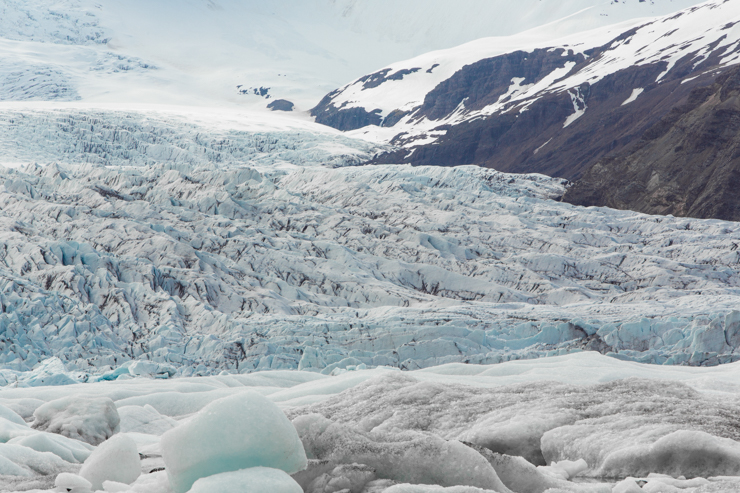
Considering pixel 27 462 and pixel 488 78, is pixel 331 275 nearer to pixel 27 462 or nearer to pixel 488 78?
pixel 27 462

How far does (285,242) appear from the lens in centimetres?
2238

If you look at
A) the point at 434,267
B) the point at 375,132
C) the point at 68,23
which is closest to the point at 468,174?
the point at 434,267

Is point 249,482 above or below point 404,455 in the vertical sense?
above

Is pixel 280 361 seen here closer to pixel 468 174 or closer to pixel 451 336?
pixel 451 336

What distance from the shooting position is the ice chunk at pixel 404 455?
9.51ft

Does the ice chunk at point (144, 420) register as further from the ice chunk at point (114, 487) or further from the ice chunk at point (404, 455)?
the ice chunk at point (404, 455)

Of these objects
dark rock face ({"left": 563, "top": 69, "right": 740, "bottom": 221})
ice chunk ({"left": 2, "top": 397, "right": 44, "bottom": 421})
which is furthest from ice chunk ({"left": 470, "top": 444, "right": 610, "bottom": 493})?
dark rock face ({"left": 563, "top": 69, "right": 740, "bottom": 221})

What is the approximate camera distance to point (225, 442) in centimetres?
258

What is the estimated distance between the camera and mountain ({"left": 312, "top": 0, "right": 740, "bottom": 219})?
59281mm

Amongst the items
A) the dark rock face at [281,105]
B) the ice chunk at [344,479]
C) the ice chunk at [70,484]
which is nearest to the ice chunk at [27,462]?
the ice chunk at [70,484]

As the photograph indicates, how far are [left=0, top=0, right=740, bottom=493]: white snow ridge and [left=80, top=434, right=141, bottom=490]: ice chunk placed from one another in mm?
13

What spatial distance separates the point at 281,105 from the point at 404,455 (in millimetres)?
117119

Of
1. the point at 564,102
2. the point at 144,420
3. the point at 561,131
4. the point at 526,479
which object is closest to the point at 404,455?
the point at 526,479

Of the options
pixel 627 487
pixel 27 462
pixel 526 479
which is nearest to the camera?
pixel 627 487
